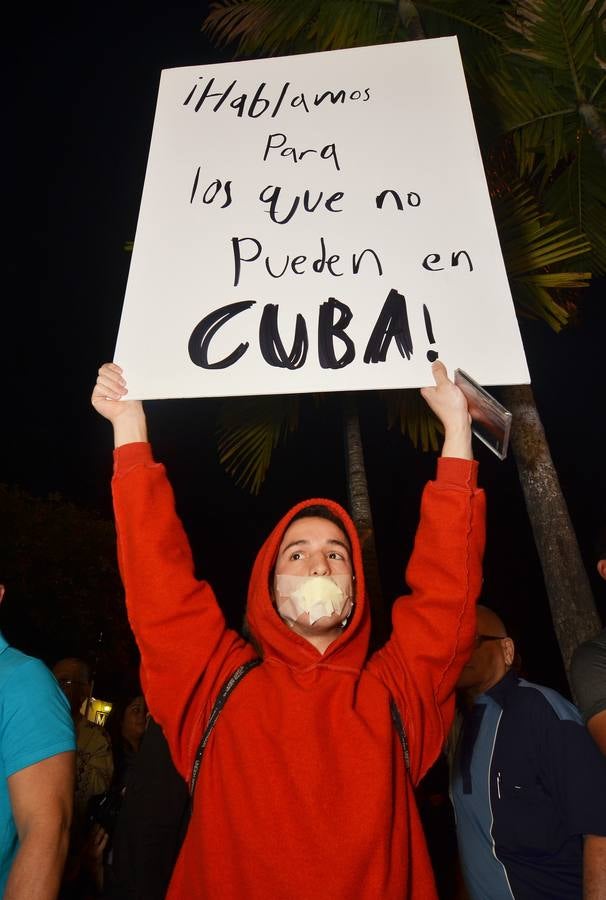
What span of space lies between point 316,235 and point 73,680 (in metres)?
3.57

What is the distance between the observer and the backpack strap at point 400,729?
1.22 metres

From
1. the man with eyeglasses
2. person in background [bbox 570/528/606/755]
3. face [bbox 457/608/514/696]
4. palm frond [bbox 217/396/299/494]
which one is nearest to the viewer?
the man with eyeglasses

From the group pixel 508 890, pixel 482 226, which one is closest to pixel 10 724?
pixel 508 890

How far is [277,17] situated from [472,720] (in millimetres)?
4683

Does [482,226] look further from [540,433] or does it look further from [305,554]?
[540,433]

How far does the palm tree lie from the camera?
10.1ft

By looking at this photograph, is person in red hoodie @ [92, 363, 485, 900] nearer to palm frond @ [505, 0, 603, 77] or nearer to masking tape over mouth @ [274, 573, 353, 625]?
masking tape over mouth @ [274, 573, 353, 625]

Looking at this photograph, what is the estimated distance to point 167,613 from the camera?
124 cm

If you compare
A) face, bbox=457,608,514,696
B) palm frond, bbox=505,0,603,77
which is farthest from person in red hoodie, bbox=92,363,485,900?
palm frond, bbox=505,0,603,77

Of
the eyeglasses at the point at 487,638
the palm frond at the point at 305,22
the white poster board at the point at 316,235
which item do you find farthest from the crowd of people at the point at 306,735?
the palm frond at the point at 305,22

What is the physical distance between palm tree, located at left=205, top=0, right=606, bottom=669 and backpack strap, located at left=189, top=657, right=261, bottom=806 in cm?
232

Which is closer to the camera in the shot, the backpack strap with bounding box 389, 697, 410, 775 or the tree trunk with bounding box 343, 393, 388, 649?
the backpack strap with bounding box 389, 697, 410, 775

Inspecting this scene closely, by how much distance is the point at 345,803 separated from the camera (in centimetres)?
109

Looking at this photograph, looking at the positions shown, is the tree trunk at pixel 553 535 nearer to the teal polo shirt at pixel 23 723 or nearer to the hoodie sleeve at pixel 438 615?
the hoodie sleeve at pixel 438 615
